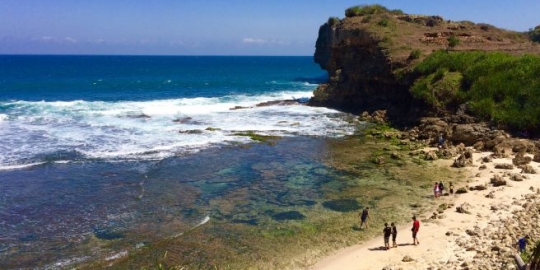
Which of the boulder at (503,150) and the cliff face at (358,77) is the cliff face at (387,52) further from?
the boulder at (503,150)

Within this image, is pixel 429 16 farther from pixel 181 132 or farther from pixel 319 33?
pixel 181 132

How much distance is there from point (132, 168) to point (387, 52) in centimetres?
3143

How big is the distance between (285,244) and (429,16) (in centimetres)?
5871

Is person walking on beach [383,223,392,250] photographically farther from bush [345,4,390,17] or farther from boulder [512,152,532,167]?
bush [345,4,390,17]

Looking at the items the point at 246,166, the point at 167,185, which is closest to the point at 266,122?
the point at 246,166

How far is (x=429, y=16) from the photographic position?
68.1m

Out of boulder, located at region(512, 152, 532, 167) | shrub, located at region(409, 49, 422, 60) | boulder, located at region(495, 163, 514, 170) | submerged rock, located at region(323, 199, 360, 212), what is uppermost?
shrub, located at region(409, 49, 422, 60)

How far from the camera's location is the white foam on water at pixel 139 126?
34.1 m

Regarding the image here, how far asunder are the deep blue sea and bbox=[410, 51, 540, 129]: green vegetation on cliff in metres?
8.84

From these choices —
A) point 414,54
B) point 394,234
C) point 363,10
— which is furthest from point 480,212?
point 363,10

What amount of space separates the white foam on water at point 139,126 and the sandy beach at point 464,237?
18645 millimetres

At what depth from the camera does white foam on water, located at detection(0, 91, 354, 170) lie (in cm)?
3406

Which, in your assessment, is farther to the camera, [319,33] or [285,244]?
[319,33]

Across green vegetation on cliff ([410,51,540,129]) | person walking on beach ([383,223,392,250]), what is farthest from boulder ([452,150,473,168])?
person walking on beach ([383,223,392,250])
